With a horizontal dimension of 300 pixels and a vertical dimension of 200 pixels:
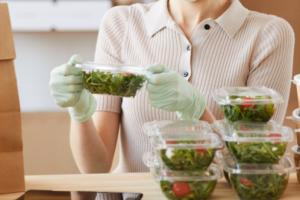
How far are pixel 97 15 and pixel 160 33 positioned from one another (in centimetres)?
179

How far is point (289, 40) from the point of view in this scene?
147 centimetres

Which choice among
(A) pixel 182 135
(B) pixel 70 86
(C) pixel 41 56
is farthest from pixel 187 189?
(C) pixel 41 56

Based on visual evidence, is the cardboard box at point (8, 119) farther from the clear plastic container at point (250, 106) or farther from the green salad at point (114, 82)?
the clear plastic container at point (250, 106)

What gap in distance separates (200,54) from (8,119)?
818 mm

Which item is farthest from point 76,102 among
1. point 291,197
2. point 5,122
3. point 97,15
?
point 97,15

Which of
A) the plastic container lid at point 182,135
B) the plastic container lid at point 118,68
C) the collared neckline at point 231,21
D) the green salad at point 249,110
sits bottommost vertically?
the plastic container lid at point 182,135

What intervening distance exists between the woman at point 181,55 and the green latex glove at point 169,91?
333 millimetres

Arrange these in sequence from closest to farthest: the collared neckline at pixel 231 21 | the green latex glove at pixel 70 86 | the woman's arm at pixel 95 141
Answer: the green latex glove at pixel 70 86 → the woman's arm at pixel 95 141 → the collared neckline at pixel 231 21

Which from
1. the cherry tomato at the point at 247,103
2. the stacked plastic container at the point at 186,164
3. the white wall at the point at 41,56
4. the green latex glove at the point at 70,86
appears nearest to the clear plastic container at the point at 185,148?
the stacked plastic container at the point at 186,164

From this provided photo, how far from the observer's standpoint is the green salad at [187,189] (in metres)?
0.83

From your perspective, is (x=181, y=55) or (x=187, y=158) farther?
(x=181, y=55)

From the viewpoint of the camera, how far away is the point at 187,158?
2.70 feet

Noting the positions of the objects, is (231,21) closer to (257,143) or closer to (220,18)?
(220,18)

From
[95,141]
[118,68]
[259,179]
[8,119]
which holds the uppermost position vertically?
[118,68]
